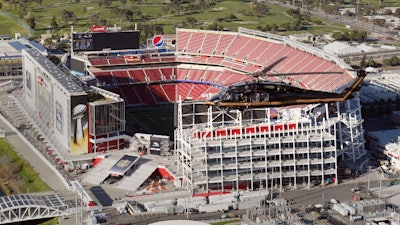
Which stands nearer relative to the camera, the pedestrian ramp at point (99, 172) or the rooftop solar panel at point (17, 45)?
the pedestrian ramp at point (99, 172)

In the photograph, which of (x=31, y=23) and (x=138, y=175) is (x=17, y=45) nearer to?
(x=31, y=23)

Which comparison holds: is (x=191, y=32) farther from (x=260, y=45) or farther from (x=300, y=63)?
(x=300, y=63)

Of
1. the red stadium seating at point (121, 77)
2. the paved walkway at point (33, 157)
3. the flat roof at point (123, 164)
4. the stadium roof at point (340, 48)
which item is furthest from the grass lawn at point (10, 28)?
the flat roof at point (123, 164)

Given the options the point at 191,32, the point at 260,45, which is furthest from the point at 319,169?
the point at 191,32

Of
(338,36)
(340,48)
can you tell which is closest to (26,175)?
(340,48)

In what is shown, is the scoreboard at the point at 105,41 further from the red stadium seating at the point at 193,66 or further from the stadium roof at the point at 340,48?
the stadium roof at the point at 340,48

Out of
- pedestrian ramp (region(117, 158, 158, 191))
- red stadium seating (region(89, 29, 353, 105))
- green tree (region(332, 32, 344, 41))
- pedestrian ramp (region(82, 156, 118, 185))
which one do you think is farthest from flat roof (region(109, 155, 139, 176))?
green tree (region(332, 32, 344, 41))

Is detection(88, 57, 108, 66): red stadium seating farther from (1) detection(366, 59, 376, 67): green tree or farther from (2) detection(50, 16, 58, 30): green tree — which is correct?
(2) detection(50, 16, 58, 30): green tree
